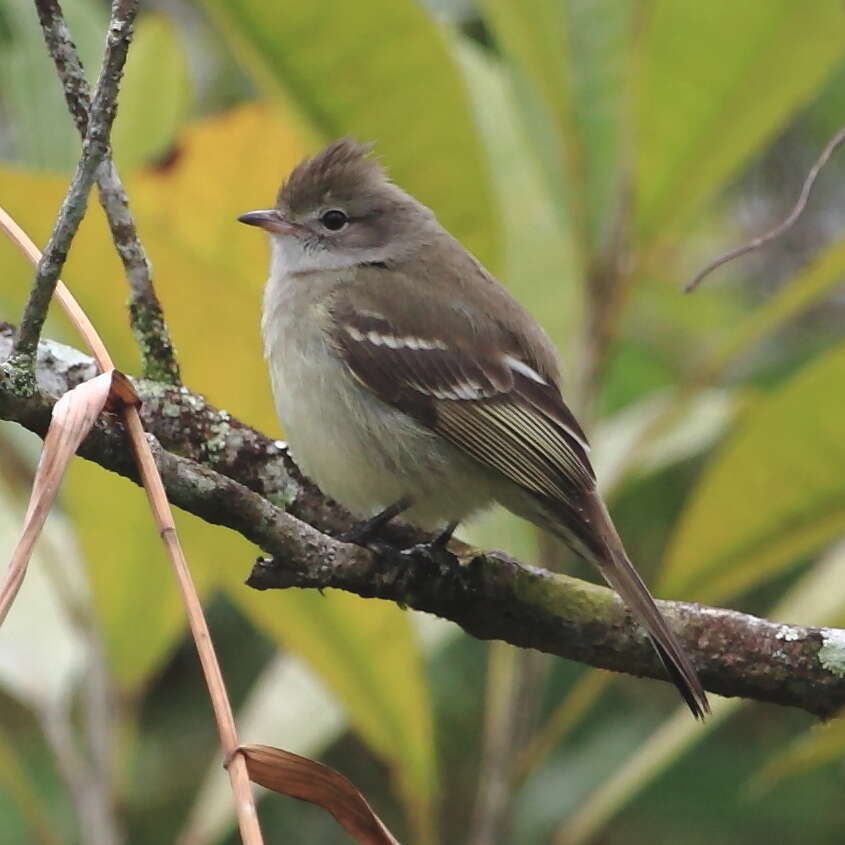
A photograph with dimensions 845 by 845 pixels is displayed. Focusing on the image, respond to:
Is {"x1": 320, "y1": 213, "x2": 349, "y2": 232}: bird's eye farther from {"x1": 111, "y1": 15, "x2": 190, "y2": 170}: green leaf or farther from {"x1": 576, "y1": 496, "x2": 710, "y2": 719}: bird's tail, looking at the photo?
{"x1": 576, "y1": 496, "x2": 710, "y2": 719}: bird's tail

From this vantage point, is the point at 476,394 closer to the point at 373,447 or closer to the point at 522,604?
the point at 373,447

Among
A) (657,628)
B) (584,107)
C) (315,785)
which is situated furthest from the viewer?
(584,107)

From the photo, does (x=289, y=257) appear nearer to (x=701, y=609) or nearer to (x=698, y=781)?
(x=701, y=609)

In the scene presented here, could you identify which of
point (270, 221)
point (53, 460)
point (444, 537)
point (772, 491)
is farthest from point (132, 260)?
point (772, 491)

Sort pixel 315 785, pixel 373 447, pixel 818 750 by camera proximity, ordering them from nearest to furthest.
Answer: pixel 315 785 < pixel 818 750 < pixel 373 447

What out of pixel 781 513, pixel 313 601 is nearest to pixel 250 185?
pixel 313 601

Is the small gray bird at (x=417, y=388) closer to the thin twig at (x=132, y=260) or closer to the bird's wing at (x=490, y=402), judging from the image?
the bird's wing at (x=490, y=402)
